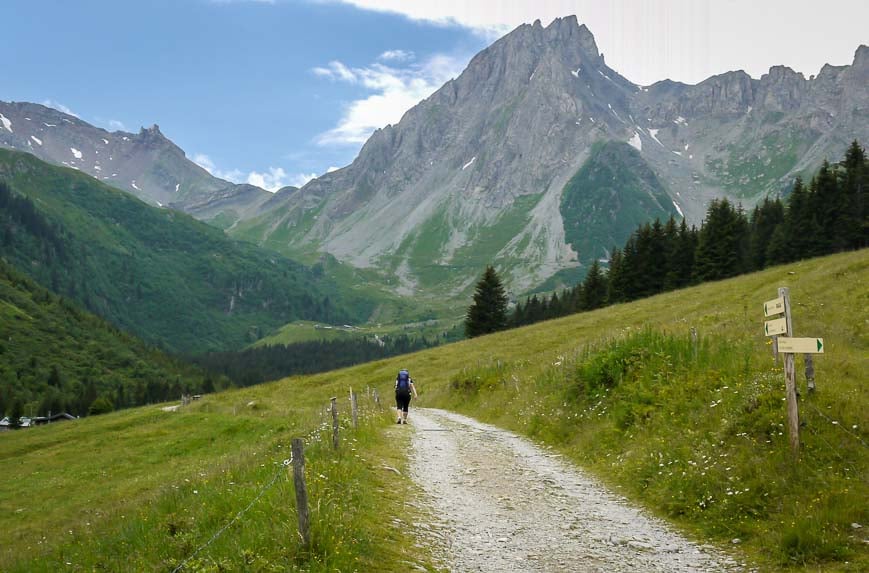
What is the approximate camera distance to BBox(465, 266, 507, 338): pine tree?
9400 centimetres

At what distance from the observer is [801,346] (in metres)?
12.2

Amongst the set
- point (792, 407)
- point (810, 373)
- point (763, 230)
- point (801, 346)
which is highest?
point (763, 230)

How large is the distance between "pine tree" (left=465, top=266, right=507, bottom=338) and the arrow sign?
8118cm

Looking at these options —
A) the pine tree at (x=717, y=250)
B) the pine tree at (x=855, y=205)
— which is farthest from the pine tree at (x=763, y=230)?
the pine tree at (x=855, y=205)

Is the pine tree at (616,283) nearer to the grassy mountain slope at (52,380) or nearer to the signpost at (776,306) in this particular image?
the signpost at (776,306)

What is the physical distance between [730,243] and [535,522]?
257 ft

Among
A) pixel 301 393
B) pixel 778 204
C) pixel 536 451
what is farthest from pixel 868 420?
pixel 778 204

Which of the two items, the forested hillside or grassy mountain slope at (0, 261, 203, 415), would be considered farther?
grassy mountain slope at (0, 261, 203, 415)

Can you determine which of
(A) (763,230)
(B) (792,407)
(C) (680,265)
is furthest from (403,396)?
(A) (763,230)

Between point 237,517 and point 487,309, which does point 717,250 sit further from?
point 237,517

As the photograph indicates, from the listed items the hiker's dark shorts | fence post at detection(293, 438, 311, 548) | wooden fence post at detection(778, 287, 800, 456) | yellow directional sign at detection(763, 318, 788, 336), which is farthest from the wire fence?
yellow directional sign at detection(763, 318, 788, 336)

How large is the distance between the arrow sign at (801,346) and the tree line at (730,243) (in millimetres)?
71339

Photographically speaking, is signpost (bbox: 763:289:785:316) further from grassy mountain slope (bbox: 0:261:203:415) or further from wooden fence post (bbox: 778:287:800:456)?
grassy mountain slope (bbox: 0:261:203:415)

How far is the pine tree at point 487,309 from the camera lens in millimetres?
94000
